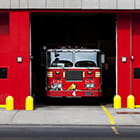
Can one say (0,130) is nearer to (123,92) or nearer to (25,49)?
(25,49)

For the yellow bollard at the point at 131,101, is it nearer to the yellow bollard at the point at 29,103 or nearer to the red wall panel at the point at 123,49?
the red wall panel at the point at 123,49

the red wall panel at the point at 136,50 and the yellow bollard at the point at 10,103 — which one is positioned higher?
the red wall panel at the point at 136,50

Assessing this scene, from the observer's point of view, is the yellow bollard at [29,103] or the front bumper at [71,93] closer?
the yellow bollard at [29,103]

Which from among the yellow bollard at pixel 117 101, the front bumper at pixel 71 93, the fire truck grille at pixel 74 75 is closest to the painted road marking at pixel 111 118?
the yellow bollard at pixel 117 101

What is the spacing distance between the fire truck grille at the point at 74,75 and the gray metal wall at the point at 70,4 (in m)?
3.01

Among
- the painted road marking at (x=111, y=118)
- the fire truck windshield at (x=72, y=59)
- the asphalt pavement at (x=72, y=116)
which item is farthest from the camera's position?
the fire truck windshield at (x=72, y=59)

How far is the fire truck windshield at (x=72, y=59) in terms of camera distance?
19.2 m

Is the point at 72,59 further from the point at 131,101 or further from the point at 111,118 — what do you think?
the point at 111,118

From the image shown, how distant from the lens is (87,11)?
17.7 metres

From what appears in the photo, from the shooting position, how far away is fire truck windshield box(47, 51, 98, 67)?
62.9ft

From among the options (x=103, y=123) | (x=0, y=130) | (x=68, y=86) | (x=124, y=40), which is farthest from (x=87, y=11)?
(x=0, y=130)

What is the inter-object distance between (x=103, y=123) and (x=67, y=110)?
3.60 m

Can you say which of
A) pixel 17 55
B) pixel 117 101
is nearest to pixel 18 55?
pixel 17 55

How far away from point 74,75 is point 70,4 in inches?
126
